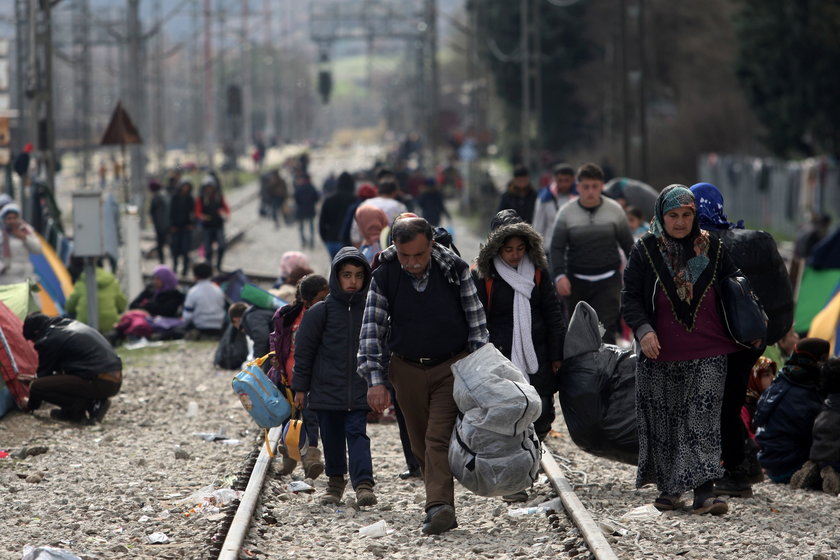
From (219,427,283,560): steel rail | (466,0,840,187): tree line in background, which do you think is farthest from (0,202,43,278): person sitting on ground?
(466,0,840,187): tree line in background

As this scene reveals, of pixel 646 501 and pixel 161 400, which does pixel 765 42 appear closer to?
pixel 161 400

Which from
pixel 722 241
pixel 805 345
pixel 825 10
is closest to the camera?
pixel 722 241

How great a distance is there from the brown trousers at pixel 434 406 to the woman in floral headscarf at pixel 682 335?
1.01 m

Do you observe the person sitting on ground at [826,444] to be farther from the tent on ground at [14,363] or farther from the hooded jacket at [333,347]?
the tent on ground at [14,363]

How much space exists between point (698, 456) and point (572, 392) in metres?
0.99

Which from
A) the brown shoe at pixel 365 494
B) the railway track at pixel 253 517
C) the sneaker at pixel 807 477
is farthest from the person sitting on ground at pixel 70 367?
the sneaker at pixel 807 477

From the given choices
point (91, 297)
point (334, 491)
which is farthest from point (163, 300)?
point (334, 491)

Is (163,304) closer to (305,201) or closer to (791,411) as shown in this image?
(791,411)

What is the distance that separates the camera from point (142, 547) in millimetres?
7684

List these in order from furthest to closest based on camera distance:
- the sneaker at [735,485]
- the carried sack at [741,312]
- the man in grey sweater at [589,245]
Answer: the man in grey sweater at [589,245] → the sneaker at [735,485] → the carried sack at [741,312]

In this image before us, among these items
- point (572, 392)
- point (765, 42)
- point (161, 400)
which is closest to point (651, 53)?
point (765, 42)

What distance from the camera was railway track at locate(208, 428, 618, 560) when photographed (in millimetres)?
7137

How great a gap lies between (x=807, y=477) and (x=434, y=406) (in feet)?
8.79

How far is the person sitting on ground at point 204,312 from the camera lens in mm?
17922
